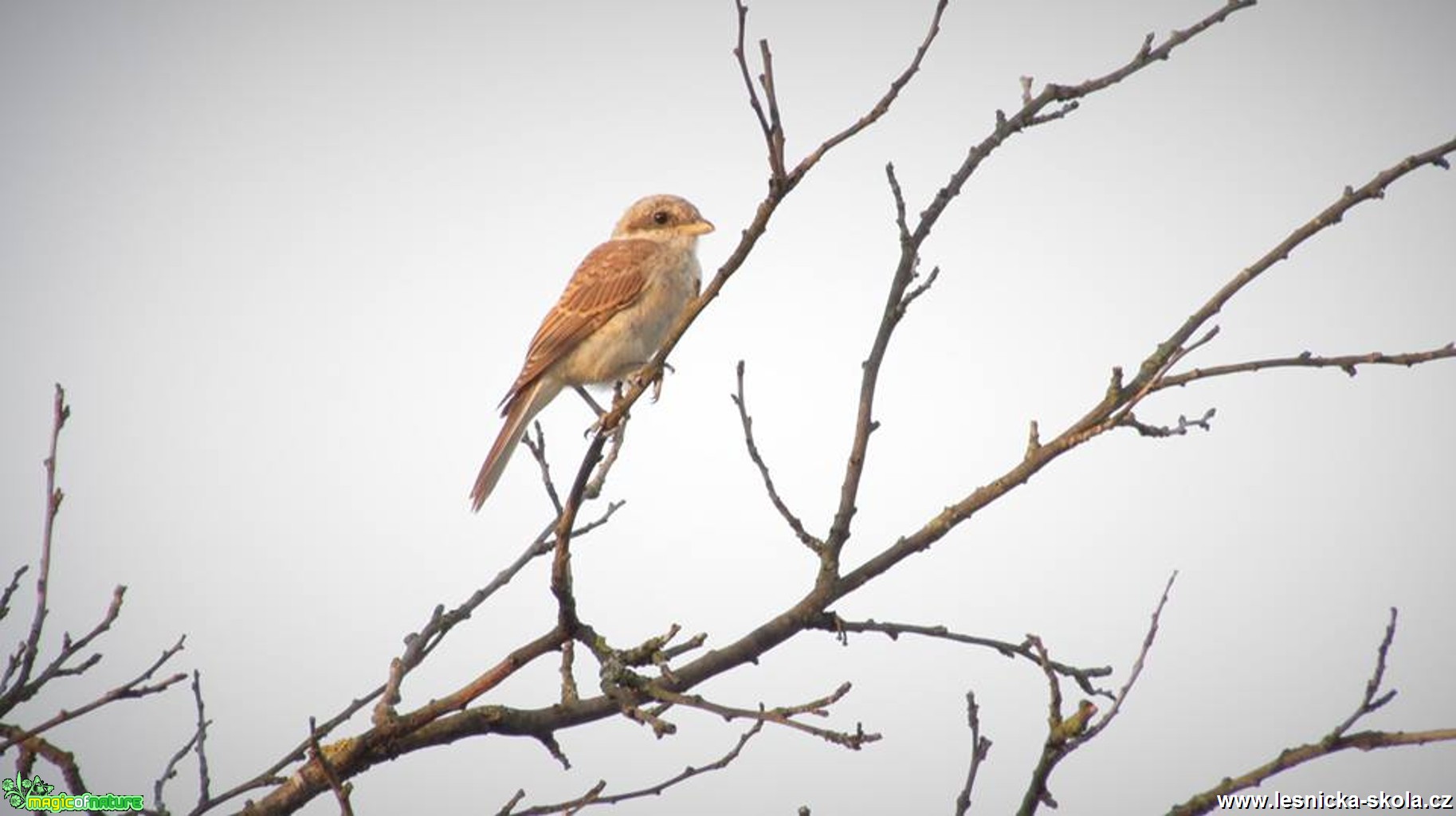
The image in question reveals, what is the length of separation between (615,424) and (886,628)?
118 cm

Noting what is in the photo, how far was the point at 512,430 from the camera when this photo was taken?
711 centimetres

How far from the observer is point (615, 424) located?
14.1 ft

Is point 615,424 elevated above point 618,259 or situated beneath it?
situated beneath

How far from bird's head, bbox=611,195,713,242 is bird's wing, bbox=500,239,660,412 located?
296 mm

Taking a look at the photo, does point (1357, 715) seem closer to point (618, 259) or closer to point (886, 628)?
point (886, 628)

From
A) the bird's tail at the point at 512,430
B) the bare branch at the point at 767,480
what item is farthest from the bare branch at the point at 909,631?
the bird's tail at the point at 512,430

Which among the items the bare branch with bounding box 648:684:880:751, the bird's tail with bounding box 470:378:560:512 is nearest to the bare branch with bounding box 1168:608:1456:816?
the bare branch with bounding box 648:684:880:751

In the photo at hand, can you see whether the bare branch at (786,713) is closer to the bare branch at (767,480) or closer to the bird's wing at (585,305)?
the bare branch at (767,480)

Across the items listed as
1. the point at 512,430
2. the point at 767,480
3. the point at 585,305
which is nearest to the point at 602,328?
the point at 585,305

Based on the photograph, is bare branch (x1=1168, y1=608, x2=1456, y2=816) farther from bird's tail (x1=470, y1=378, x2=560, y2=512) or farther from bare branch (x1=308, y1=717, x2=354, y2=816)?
bird's tail (x1=470, y1=378, x2=560, y2=512)

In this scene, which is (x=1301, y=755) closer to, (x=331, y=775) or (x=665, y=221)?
(x=331, y=775)

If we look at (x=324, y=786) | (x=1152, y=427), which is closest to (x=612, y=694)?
(x=324, y=786)

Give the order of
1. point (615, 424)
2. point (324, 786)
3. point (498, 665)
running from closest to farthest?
point (324, 786) < point (498, 665) < point (615, 424)

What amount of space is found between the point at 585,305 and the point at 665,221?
3.30 feet
